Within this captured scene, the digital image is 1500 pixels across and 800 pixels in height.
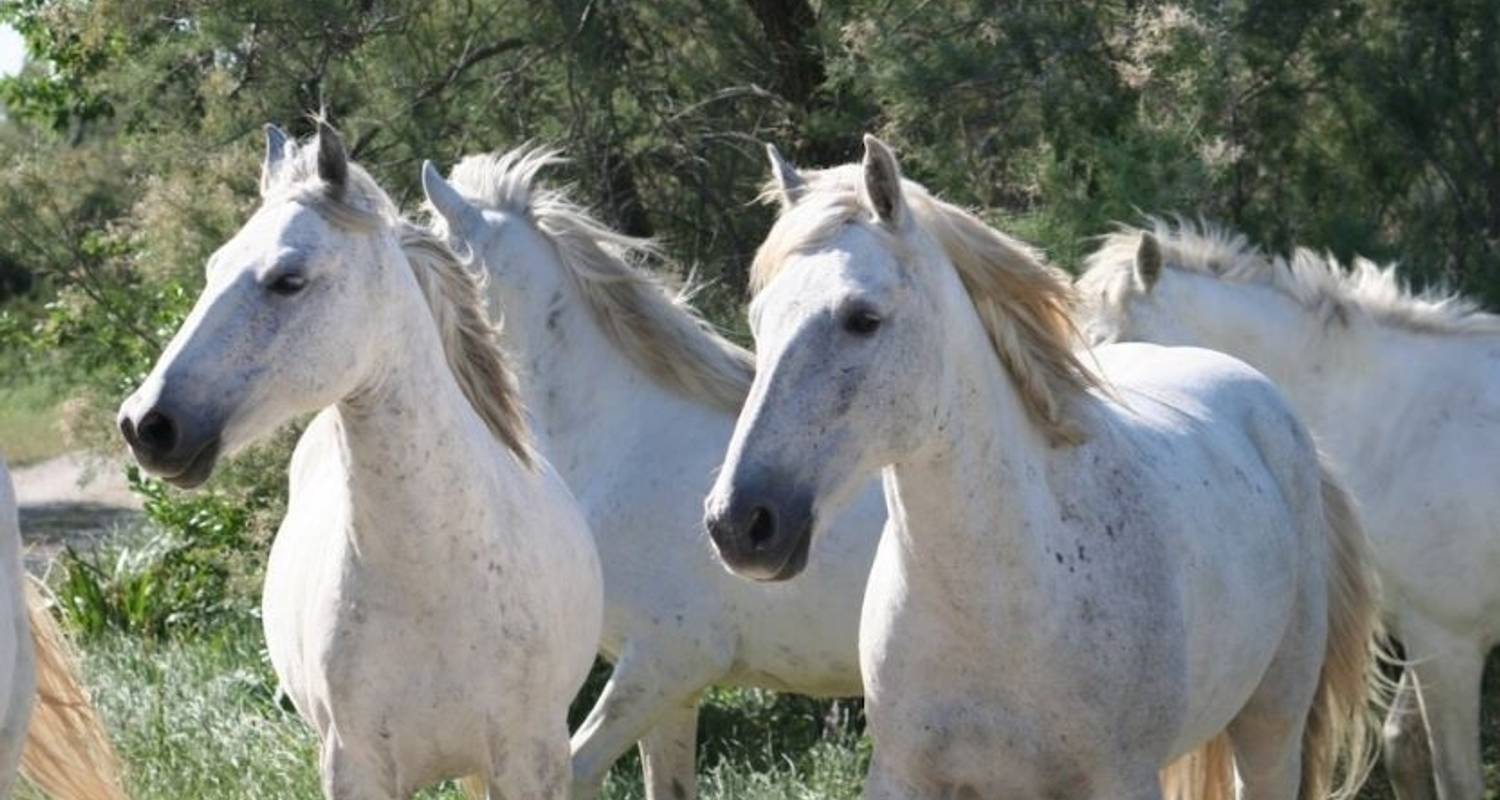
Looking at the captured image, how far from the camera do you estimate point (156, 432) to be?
4125 mm

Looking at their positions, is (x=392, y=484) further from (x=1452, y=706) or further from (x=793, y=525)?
(x=1452, y=706)

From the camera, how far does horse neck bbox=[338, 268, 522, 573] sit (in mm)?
4594

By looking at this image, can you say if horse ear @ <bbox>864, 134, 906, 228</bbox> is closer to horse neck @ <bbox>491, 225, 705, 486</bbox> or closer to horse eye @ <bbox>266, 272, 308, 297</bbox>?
horse eye @ <bbox>266, 272, 308, 297</bbox>

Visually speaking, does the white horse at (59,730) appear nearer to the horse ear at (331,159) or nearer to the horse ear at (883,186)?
the horse ear at (331,159)

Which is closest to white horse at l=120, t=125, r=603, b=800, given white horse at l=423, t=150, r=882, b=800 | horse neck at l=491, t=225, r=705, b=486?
white horse at l=423, t=150, r=882, b=800

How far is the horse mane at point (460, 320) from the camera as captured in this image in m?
4.68

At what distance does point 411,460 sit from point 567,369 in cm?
196

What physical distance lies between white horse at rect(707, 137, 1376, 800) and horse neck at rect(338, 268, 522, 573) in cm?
78

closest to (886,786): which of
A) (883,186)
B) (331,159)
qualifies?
(883,186)

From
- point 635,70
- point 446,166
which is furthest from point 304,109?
point 635,70

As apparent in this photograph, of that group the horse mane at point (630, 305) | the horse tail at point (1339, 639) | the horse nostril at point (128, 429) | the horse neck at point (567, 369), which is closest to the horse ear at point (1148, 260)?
the horse mane at point (630, 305)

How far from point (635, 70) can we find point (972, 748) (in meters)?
5.30

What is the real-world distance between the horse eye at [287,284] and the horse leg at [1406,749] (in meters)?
4.32

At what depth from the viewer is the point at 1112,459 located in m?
4.47
